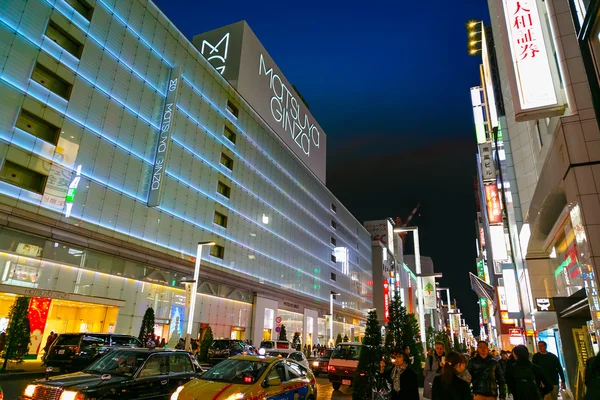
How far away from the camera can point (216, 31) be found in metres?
48.5

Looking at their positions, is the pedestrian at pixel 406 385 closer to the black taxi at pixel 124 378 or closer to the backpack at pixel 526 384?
the backpack at pixel 526 384

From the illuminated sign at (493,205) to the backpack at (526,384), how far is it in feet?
110

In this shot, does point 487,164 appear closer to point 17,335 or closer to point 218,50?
point 218,50

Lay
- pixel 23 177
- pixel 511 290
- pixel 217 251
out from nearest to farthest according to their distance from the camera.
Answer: pixel 23 177 < pixel 511 290 < pixel 217 251

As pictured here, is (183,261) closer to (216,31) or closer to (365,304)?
(216,31)

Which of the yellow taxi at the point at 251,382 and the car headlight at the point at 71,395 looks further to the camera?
the yellow taxi at the point at 251,382

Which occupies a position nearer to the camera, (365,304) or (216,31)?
(216,31)

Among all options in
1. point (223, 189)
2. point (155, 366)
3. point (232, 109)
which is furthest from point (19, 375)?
point (232, 109)

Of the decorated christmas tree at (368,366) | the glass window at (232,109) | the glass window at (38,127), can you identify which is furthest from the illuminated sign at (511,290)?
the glass window at (38,127)

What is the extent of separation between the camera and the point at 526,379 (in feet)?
23.1

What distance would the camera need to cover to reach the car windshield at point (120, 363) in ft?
27.9

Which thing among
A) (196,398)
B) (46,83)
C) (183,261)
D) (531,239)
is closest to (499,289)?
(531,239)

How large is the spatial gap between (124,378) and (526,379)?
27.0 feet

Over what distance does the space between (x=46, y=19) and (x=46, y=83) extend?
3.78m
